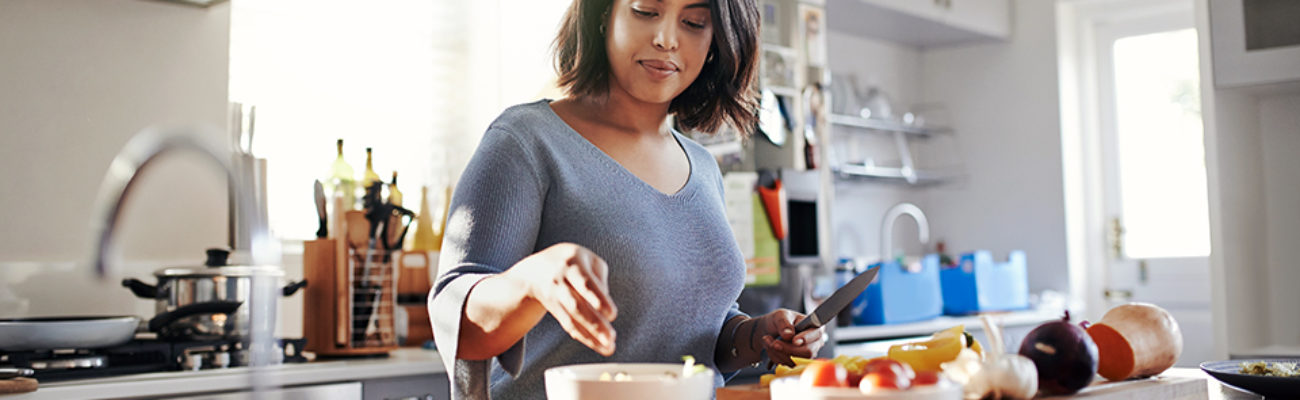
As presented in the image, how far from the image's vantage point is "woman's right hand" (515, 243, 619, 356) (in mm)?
802

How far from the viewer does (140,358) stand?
2.01 metres

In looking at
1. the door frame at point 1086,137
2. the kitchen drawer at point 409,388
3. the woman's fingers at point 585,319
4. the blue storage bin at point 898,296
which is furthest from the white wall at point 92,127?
the door frame at point 1086,137

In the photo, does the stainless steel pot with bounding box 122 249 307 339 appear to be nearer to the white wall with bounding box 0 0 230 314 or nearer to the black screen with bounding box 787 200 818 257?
the white wall with bounding box 0 0 230 314

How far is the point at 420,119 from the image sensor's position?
3143 millimetres

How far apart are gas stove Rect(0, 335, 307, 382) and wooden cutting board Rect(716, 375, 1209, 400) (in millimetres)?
1270

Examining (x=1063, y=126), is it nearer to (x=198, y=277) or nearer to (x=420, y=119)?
(x=420, y=119)

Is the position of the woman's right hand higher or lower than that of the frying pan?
higher

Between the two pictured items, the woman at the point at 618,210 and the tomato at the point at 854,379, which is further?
the woman at the point at 618,210

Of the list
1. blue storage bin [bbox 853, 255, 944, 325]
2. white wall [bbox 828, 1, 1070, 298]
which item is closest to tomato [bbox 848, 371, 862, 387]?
blue storage bin [bbox 853, 255, 944, 325]

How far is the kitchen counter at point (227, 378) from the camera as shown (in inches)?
69.6

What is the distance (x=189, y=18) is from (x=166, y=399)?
3.32 feet

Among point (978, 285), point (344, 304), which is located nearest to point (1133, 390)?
point (344, 304)

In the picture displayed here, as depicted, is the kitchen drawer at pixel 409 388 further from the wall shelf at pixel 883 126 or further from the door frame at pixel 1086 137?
the door frame at pixel 1086 137

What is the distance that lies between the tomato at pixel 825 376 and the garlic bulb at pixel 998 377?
15cm
